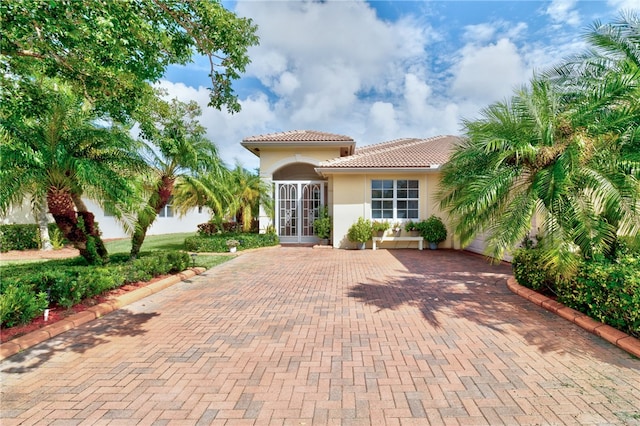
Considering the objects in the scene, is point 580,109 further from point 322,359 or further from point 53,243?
point 53,243

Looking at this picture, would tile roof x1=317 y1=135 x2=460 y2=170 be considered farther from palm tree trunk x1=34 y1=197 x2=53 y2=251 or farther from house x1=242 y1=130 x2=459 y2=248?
palm tree trunk x1=34 y1=197 x2=53 y2=251

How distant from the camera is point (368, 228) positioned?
14.1m

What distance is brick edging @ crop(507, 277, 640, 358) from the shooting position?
13.1 feet

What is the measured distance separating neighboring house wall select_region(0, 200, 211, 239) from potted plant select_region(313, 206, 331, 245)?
726 centimetres

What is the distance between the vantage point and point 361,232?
14.0 m

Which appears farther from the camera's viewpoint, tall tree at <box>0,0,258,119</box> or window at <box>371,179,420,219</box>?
window at <box>371,179,420,219</box>

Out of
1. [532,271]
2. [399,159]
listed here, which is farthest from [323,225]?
[532,271]

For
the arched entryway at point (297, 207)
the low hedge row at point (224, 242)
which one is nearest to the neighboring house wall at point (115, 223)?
the low hedge row at point (224, 242)

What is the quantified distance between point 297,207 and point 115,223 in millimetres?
8841

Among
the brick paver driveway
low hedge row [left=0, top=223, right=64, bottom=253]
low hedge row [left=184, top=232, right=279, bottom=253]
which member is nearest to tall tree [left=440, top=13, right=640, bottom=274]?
the brick paver driveway

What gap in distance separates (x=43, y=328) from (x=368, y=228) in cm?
1161

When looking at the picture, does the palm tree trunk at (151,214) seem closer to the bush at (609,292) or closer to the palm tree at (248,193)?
the palm tree at (248,193)

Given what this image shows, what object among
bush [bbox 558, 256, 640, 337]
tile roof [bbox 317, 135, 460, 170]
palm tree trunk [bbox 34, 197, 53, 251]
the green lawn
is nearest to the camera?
bush [bbox 558, 256, 640, 337]

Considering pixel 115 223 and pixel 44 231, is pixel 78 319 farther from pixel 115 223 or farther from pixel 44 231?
pixel 44 231
